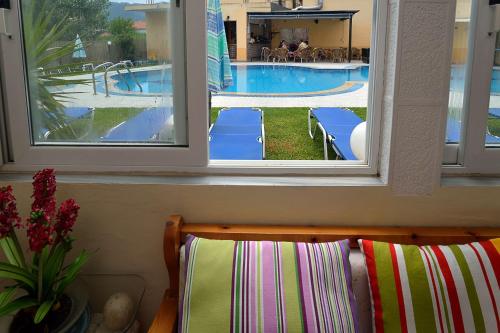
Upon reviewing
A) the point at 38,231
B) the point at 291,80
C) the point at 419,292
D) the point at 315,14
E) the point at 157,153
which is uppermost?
the point at 315,14

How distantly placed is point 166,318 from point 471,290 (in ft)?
2.75

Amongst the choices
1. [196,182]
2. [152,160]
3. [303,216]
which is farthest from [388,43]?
[152,160]

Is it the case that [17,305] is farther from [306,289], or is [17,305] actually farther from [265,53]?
[265,53]

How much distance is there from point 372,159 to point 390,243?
30 centimetres

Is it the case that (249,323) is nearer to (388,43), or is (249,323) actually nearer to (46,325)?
(46,325)

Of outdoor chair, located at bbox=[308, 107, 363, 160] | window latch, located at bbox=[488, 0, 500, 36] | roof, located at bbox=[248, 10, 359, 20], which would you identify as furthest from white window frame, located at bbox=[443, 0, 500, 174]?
roof, located at bbox=[248, 10, 359, 20]

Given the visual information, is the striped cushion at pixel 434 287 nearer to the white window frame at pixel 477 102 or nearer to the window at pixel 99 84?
the white window frame at pixel 477 102

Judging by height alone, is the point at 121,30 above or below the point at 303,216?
above

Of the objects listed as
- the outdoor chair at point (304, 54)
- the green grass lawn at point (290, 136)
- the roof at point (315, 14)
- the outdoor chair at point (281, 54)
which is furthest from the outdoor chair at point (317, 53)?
the green grass lawn at point (290, 136)

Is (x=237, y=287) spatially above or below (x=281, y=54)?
below

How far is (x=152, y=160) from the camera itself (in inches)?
59.8

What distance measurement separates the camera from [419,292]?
1210 mm

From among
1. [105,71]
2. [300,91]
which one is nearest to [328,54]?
[300,91]

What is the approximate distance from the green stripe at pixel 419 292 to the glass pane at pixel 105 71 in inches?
31.5
